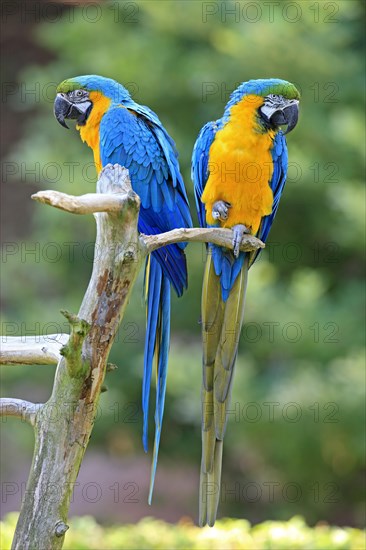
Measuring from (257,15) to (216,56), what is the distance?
0.35m

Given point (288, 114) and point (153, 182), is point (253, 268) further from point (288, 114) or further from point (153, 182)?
point (288, 114)

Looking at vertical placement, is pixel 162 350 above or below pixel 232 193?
below

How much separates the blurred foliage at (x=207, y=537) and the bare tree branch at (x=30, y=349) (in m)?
0.87

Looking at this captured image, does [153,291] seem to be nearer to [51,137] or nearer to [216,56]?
[216,56]

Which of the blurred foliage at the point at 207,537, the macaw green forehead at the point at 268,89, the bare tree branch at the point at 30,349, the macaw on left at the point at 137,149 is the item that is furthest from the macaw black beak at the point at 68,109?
the blurred foliage at the point at 207,537

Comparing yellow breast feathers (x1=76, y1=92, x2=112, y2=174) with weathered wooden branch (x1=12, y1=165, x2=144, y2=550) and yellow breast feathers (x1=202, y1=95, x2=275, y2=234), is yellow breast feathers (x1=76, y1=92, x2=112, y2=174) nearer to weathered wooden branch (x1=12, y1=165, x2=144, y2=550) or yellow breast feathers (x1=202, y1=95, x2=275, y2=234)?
yellow breast feathers (x1=202, y1=95, x2=275, y2=234)

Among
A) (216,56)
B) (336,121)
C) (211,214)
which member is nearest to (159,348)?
(211,214)

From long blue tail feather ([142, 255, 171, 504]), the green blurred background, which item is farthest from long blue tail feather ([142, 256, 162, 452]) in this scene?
the green blurred background

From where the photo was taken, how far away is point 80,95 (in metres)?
2.55

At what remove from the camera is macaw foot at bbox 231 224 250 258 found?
2197mm

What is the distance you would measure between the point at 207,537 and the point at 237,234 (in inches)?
44.1

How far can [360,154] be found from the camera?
4.10m

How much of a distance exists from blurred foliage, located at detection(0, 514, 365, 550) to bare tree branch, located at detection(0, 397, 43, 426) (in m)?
0.83

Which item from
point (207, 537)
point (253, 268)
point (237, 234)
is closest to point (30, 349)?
point (237, 234)
